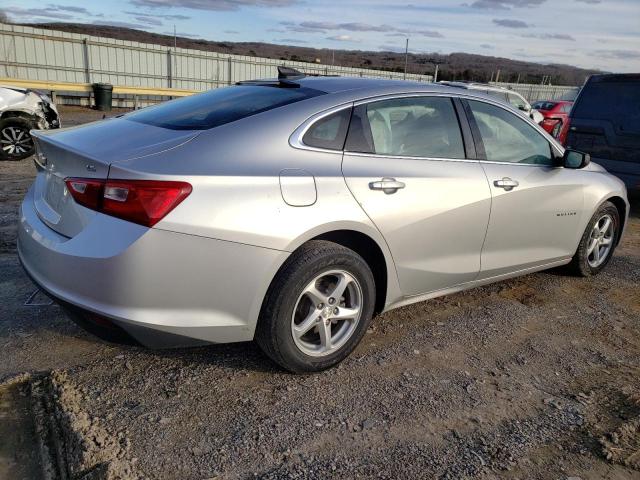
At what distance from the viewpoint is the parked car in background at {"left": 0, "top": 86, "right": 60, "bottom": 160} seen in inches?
337

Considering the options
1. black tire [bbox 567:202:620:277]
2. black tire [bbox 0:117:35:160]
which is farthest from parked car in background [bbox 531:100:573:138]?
black tire [bbox 0:117:35:160]

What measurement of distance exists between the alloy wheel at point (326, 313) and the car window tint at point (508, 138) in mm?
1525

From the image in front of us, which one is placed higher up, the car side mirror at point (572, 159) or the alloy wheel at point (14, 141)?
the car side mirror at point (572, 159)

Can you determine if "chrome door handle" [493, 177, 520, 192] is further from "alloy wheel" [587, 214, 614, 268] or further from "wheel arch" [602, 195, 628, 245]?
"wheel arch" [602, 195, 628, 245]

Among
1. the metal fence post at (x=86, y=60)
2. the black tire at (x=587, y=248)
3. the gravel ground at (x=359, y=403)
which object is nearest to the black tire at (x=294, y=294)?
the gravel ground at (x=359, y=403)

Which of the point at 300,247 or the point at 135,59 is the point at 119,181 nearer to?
the point at 300,247

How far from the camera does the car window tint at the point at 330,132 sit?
9.87 ft

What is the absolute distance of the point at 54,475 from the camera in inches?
89.1

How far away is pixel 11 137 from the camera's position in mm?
8727

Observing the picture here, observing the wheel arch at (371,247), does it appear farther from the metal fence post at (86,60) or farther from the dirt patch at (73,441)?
the metal fence post at (86,60)

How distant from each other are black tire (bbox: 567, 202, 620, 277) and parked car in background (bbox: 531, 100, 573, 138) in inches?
390

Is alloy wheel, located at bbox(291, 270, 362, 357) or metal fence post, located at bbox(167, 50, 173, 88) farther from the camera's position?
metal fence post, located at bbox(167, 50, 173, 88)

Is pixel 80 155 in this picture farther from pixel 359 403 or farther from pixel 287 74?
pixel 359 403

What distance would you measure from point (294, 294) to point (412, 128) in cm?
141
